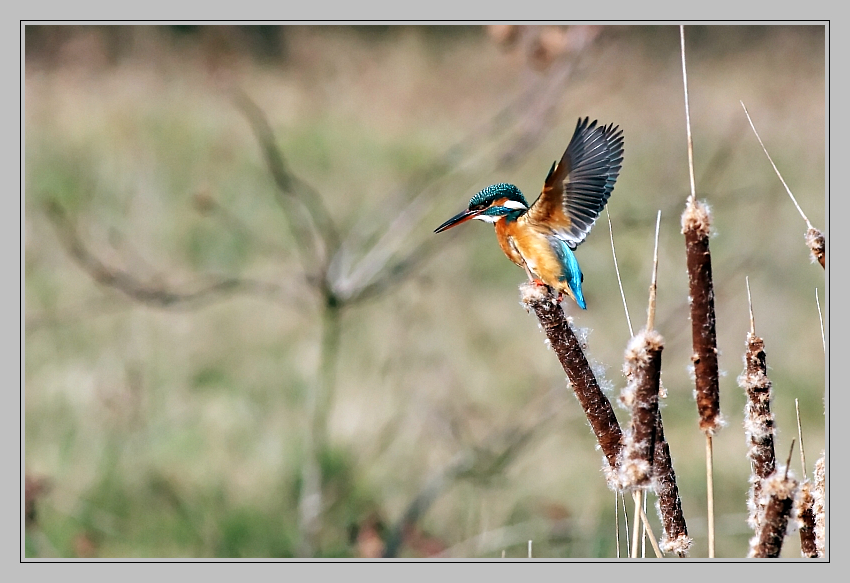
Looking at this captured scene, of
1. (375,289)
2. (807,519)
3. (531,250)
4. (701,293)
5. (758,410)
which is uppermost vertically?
(375,289)

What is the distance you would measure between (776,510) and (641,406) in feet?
0.65

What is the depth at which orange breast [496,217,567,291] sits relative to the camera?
1.35 metres

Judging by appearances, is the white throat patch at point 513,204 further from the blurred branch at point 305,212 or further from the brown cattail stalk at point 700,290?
the blurred branch at point 305,212

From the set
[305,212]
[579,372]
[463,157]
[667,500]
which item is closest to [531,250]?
[579,372]

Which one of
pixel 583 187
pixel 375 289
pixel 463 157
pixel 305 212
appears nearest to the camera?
pixel 583 187

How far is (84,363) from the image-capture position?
10.9 feet

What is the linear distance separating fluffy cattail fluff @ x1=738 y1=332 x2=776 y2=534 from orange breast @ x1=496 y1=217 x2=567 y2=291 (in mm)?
318

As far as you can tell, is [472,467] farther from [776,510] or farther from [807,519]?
[776,510]

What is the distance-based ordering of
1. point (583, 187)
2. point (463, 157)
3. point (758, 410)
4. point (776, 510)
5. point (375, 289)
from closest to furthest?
point (776, 510) → point (758, 410) → point (583, 187) → point (463, 157) → point (375, 289)

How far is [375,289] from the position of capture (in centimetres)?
256

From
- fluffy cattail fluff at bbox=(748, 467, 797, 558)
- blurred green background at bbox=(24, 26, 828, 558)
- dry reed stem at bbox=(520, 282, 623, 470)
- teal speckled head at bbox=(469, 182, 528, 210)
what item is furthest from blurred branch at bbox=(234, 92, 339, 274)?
fluffy cattail fluff at bbox=(748, 467, 797, 558)

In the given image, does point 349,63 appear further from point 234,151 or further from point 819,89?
point 819,89

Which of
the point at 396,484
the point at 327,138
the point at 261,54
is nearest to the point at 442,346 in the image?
the point at 396,484

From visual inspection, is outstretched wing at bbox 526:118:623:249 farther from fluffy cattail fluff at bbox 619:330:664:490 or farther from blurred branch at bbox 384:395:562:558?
blurred branch at bbox 384:395:562:558
